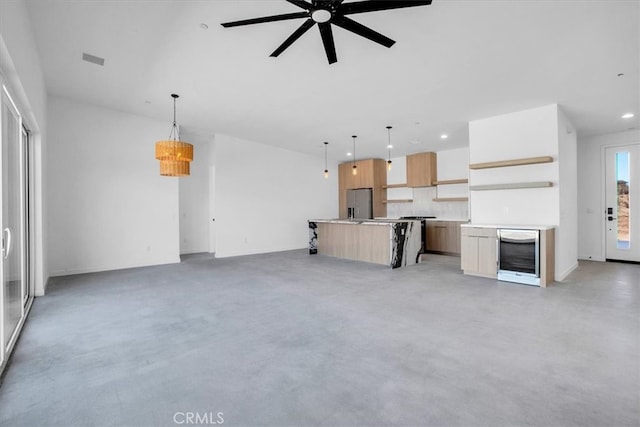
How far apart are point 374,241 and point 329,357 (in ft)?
14.4

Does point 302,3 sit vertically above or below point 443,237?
above

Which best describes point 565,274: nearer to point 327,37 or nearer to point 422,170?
point 422,170

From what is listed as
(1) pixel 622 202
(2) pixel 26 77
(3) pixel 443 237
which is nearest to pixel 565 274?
(1) pixel 622 202

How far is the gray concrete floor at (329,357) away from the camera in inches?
68.0

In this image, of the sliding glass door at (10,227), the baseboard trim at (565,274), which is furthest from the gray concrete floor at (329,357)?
the baseboard trim at (565,274)

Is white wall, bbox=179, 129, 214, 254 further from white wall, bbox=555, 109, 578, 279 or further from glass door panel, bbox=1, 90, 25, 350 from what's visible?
white wall, bbox=555, 109, 578, 279

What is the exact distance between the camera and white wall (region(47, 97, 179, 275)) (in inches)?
209

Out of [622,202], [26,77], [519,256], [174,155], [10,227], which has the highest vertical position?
[26,77]

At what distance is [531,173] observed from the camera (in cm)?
519

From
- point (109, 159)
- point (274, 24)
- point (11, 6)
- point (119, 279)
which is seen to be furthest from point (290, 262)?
point (11, 6)

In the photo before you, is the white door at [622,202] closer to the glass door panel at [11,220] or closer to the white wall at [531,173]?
the white wall at [531,173]

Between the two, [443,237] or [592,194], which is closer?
[592,194]

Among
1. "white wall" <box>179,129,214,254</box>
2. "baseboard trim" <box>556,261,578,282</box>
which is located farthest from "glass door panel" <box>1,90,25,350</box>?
"baseboard trim" <box>556,261,578,282</box>

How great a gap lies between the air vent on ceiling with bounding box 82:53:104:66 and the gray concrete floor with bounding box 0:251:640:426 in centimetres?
311
